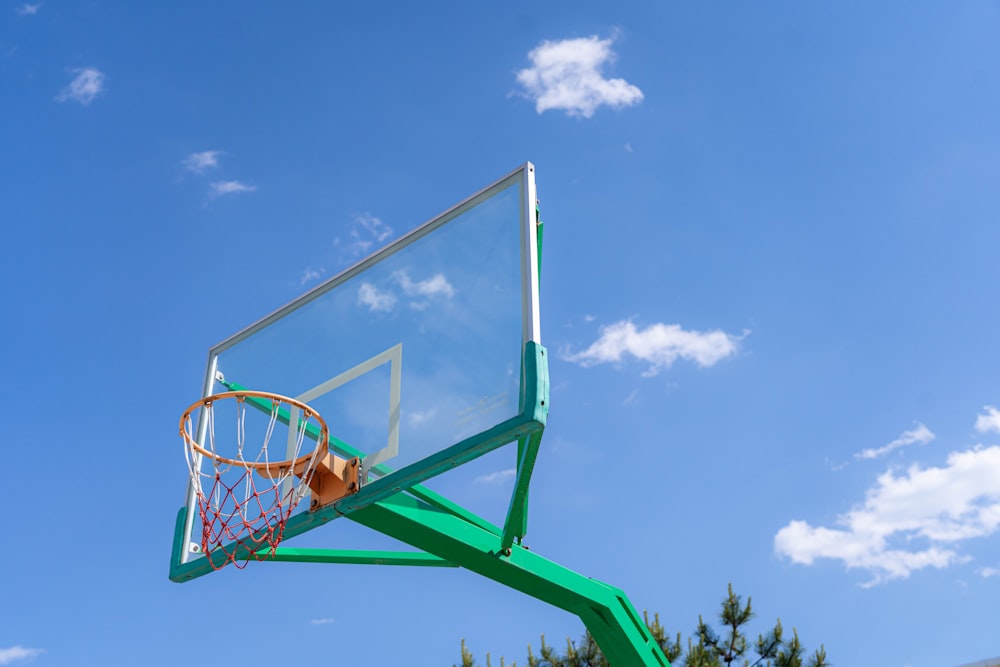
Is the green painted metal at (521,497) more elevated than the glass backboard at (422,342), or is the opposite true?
the glass backboard at (422,342)

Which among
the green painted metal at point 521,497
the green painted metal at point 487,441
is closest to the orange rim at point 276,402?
the green painted metal at point 487,441

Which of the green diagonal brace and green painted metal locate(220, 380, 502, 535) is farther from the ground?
green painted metal locate(220, 380, 502, 535)

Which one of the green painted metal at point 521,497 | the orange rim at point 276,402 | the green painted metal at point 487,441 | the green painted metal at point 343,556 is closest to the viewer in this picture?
the green painted metal at point 487,441

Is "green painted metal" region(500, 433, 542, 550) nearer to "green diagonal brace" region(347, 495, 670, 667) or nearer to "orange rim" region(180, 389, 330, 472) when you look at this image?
"green diagonal brace" region(347, 495, 670, 667)

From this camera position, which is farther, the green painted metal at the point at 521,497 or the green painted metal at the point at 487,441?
the green painted metal at the point at 521,497

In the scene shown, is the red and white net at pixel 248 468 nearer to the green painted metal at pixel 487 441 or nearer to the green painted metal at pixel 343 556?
the green painted metal at pixel 343 556

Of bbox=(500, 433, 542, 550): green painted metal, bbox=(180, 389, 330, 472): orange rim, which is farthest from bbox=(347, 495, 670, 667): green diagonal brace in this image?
bbox=(180, 389, 330, 472): orange rim

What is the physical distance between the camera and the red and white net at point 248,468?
18.0ft

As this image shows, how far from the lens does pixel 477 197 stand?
18.5 feet

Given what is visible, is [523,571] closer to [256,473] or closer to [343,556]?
[343,556]

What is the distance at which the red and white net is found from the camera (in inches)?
216

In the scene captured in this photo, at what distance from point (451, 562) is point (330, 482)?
1037 millimetres

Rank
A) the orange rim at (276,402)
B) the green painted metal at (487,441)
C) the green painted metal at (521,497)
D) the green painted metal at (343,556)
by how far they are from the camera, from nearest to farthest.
Result: the green painted metal at (487,441), the green painted metal at (521,497), the orange rim at (276,402), the green painted metal at (343,556)

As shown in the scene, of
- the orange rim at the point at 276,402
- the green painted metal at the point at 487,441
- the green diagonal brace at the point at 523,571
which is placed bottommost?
the green diagonal brace at the point at 523,571
